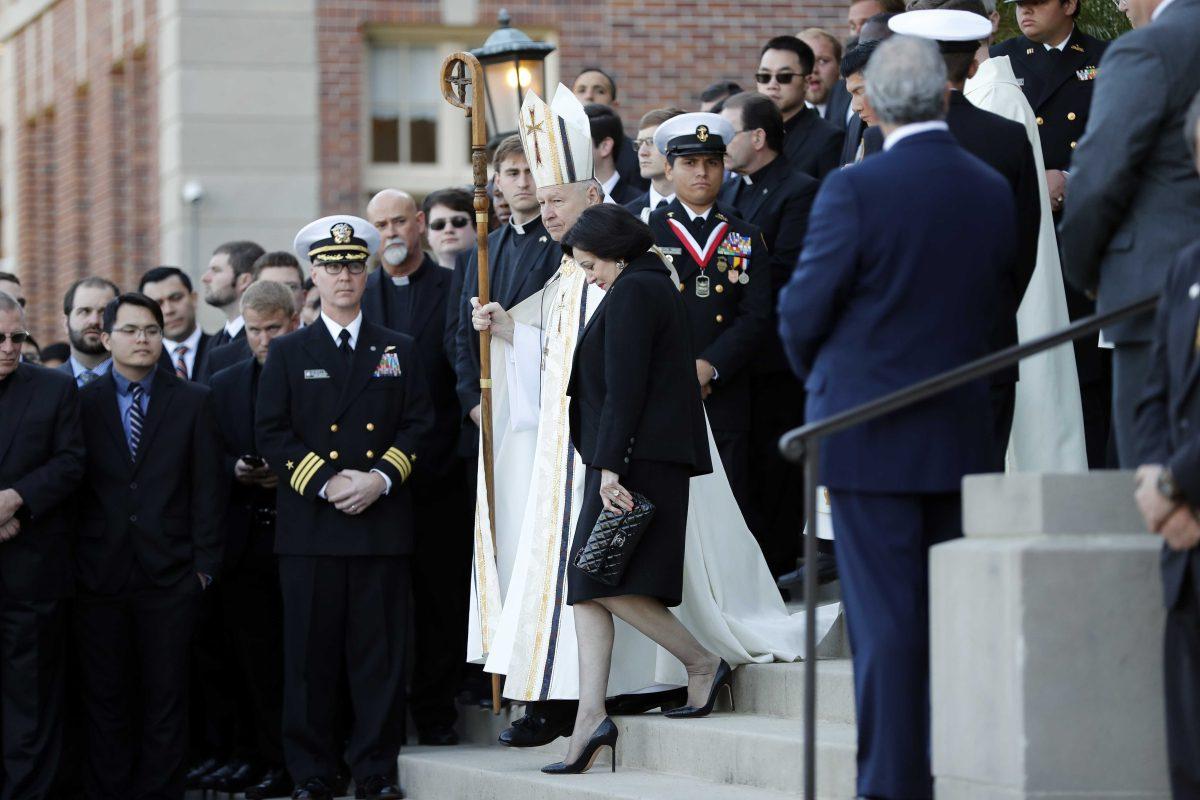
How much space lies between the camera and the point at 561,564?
8.23 meters

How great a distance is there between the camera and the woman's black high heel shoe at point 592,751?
768 centimetres

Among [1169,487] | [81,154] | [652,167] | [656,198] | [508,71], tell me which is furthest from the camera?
[81,154]

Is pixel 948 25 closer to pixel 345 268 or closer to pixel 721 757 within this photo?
pixel 721 757

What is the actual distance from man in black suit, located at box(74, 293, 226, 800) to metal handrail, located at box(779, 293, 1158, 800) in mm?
4210

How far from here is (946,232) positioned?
5719mm

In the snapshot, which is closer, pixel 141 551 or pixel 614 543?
pixel 614 543

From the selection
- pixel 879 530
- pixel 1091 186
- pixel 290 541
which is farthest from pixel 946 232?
pixel 290 541

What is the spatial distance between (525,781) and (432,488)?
7.16ft

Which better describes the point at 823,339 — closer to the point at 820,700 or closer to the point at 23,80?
the point at 820,700

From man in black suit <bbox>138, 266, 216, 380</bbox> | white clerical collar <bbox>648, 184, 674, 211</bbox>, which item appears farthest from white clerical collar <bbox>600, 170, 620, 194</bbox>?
man in black suit <bbox>138, 266, 216, 380</bbox>

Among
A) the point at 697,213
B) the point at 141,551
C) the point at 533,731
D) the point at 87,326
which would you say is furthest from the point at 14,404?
the point at 697,213

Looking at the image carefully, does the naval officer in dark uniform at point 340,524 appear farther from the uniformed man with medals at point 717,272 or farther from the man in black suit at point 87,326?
the man in black suit at point 87,326

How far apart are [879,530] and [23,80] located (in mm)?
21499

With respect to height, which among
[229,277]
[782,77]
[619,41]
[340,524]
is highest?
[619,41]
